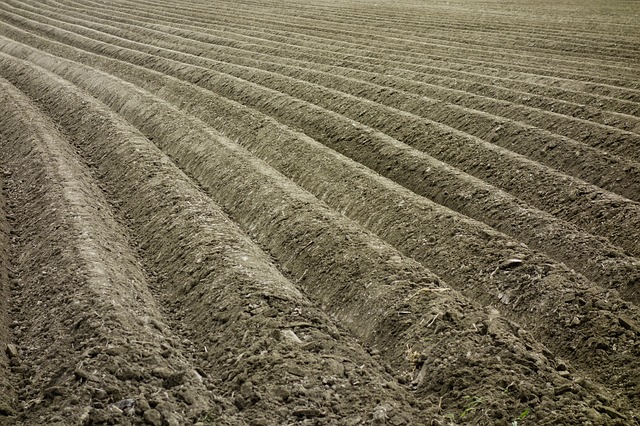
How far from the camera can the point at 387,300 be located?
5449mm

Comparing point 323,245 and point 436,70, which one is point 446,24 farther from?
point 323,245

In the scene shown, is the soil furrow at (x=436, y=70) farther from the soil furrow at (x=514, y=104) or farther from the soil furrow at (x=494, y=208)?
the soil furrow at (x=494, y=208)

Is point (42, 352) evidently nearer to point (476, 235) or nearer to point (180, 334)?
point (180, 334)

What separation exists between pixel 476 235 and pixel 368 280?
53.4 inches

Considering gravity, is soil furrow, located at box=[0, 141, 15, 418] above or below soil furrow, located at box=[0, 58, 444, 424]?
above

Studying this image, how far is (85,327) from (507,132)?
6.66 metres

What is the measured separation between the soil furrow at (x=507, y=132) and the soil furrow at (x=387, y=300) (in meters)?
3.25

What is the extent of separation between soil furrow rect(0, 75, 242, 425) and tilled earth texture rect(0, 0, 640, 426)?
20 mm

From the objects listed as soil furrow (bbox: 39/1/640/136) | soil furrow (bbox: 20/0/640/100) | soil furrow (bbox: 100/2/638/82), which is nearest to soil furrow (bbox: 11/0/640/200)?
soil furrow (bbox: 39/1/640/136)

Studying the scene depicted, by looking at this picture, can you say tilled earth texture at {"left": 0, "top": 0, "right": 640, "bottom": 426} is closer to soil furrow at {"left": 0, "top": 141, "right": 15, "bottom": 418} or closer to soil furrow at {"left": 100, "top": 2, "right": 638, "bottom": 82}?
soil furrow at {"left": 0, "top": 141, "right": 15, "bottom": 418}

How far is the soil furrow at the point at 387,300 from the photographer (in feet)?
14.6

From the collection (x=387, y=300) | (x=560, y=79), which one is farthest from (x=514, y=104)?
(x=387, y=300)

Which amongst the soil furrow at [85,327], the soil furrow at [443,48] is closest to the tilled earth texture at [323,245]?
the soil furrow at [85,327]

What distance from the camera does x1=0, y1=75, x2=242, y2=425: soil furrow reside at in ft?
13.2
